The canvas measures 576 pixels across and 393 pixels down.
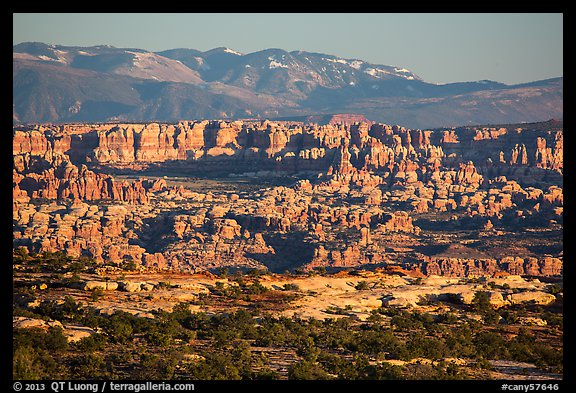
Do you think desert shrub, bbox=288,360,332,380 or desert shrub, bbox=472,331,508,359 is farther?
desert shrub, bbox=472,331,508,359

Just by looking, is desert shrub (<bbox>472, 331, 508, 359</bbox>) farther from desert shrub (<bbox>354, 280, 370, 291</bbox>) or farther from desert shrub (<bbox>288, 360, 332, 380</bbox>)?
desert shrub (<bbox>354, 280, 370, 291</bbox>)

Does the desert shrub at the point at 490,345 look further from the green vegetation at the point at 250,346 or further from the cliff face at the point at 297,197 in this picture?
the cliff face at the point at 297,197

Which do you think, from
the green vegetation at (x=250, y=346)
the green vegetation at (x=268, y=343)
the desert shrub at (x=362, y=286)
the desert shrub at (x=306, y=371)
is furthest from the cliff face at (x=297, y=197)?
the desert shrub at (x=306, y=371)

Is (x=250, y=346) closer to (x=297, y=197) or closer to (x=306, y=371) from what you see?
(x=306, y=371)

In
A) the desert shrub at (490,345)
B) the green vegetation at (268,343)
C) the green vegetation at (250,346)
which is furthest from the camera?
the desert shrub at (490,345)

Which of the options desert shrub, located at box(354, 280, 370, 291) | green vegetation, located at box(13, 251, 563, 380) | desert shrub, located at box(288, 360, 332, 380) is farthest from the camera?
desert shrub, located at box(354, 280, 370, 291)

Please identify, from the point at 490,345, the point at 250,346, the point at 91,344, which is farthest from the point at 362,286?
the point at 91,344

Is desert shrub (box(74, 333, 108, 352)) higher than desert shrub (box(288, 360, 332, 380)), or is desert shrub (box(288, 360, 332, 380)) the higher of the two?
desert shrub (box(74, 333, 108, 352))

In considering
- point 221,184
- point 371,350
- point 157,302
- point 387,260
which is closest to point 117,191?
point 221,184

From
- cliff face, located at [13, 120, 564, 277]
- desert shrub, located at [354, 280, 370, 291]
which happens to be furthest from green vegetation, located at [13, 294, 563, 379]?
cliff face, located at [13, 120, 564, 277]
